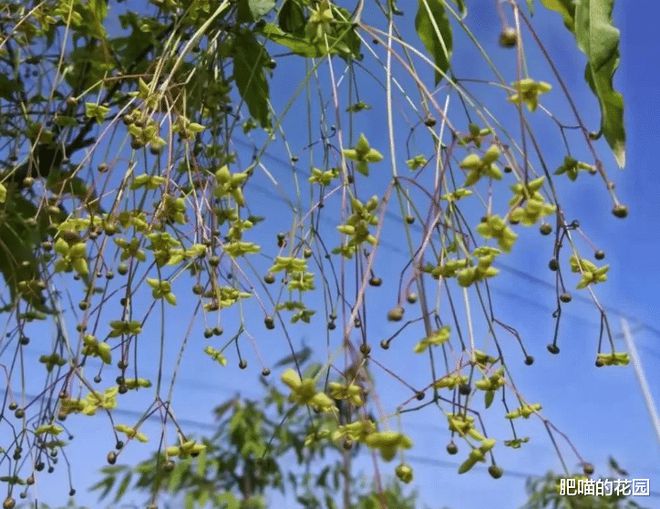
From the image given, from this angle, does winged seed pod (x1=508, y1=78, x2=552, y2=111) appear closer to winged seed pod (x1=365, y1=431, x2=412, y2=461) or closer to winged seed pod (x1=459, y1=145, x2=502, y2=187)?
winged seed pod (x1=459, y1=145, x2=502, y2=187)

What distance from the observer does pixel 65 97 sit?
2.53 ft

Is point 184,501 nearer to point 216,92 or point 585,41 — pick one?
point 216,92

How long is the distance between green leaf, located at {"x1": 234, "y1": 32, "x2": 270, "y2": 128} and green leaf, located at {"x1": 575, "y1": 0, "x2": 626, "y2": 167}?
0.25 meters

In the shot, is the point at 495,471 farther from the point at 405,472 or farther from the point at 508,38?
the point at 508,38

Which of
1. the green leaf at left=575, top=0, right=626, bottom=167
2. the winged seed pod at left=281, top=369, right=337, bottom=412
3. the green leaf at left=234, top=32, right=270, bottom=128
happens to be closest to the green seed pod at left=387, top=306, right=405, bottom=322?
the winged seed pod at left=281, top=369, right=337, bottom=412

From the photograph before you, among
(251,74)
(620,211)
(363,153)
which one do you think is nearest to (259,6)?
(251,74)

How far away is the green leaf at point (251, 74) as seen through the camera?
67 cm

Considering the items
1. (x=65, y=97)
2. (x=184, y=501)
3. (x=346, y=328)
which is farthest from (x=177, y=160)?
(x=184, y=501)

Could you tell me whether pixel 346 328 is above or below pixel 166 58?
below

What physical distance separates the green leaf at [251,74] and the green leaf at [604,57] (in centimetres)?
25

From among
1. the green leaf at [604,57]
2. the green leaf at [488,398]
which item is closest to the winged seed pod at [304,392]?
the green leaf at [488,398]

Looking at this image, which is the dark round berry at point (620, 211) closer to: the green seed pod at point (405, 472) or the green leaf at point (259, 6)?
the green seed pod at point (405, 472)

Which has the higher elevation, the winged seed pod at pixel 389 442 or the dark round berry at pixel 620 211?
the dark round berry at pixel 620 211

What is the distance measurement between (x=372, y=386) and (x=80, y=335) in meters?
0.22
